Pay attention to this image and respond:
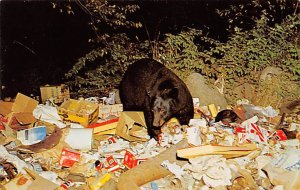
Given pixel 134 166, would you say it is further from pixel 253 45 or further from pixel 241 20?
pixel 241 20

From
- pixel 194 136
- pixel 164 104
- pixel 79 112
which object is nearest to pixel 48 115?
pixel 79 112

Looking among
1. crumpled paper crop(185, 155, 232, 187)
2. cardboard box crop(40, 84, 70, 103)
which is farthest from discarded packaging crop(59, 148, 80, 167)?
cardboard box crop(40, 84, 70, 103)

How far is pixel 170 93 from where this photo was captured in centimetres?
559

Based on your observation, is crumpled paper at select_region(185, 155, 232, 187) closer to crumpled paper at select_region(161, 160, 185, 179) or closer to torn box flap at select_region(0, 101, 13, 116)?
crumpled paper at select_region(161, 160, 185, 179)

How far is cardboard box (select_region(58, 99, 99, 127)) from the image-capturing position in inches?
221

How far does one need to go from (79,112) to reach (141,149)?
1240mm

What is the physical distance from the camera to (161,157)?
178 inches

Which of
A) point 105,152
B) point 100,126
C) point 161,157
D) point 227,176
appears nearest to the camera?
point 227,176

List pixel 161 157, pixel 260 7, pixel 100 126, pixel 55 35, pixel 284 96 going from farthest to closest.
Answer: pixel 55 35 < pixel 260 7 < pixel 284 96 < pixel 100 126 < pixel 161 157

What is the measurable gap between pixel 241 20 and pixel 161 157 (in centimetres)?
554

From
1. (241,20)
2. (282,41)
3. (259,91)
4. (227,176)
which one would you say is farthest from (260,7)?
(227,176)

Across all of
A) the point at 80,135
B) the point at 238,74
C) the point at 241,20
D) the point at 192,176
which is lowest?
the point at 192,176

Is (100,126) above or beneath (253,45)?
beneath

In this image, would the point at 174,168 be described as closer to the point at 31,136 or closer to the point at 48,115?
the point at 31,136
